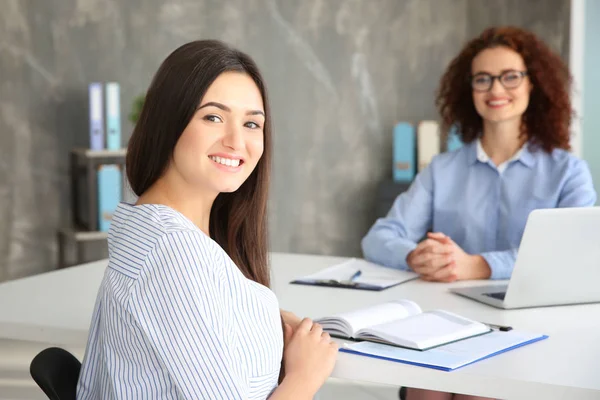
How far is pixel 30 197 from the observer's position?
4570 mm

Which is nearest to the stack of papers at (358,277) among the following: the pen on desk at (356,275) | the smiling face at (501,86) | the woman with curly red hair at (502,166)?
the pen on desk at (356,275)

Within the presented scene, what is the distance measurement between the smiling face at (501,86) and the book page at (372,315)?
1.11m

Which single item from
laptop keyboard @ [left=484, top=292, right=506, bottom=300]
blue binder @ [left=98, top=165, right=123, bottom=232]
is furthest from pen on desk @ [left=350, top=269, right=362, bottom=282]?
blue binder @ [left=98, top=165, right=123, bottom=232]

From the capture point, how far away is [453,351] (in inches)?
63.6

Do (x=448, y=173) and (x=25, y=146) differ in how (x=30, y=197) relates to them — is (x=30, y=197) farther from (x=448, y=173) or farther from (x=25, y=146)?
(x=448, y=173)

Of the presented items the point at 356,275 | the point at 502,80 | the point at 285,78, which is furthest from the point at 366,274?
the point at 285,78

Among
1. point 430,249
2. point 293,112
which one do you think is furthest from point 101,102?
point 430,249

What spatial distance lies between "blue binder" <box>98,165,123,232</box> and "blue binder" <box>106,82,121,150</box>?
13cm

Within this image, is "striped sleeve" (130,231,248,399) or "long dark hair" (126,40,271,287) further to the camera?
"long dark hair" (126,40,271,287)

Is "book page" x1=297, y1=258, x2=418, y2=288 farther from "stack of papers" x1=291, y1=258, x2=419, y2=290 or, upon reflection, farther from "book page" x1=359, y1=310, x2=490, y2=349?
"book page" x1=359, y1=310, x2=490, y2=349

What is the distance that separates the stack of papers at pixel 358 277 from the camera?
7.49 feet

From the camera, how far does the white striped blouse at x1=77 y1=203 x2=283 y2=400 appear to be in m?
1.30

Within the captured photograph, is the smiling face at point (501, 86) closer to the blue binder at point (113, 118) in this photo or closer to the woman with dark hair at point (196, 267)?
the woman with dark hair at point (196, 267)

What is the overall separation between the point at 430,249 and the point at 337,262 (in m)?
0.37
